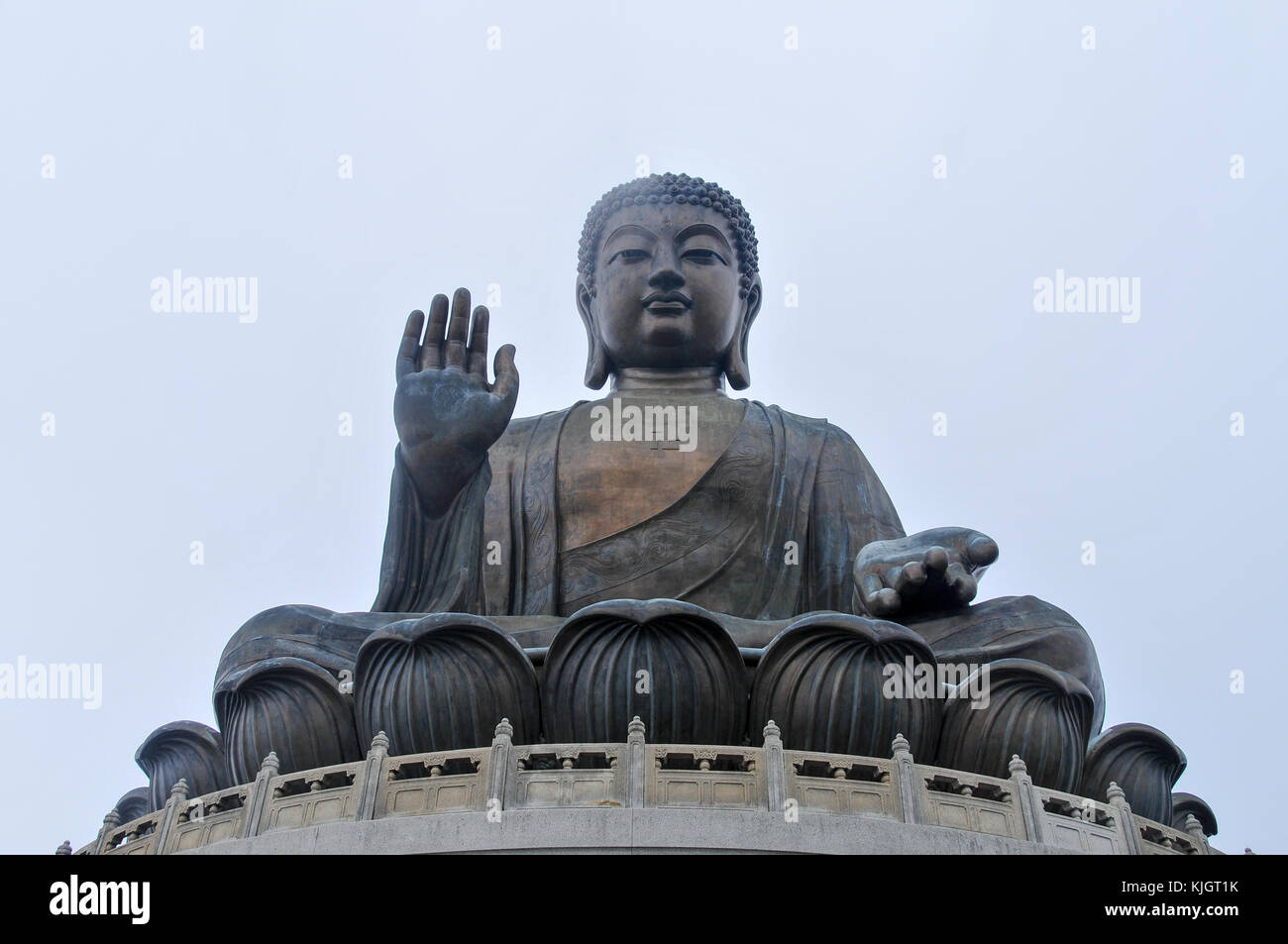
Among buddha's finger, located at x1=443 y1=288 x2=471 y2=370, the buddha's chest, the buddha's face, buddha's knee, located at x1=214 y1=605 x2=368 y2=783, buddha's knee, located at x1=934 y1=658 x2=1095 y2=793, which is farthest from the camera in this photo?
the buddha's face

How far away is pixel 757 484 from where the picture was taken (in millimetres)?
12555

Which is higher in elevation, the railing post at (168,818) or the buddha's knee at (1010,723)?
the buddha's knee at (1010,723)

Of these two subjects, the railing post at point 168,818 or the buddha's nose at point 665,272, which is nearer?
the railing post at point 168,818

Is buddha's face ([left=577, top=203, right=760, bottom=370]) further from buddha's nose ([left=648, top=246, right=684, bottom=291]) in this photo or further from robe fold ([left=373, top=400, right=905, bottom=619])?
robe fold ([left=373, top=400, right=905, bottom=619])

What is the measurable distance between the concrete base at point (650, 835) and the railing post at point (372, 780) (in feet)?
0.27

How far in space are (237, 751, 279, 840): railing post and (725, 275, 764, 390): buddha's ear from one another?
5942 millimetres

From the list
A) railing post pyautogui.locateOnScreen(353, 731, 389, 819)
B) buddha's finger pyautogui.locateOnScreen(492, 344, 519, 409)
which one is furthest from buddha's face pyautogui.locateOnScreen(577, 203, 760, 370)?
railing post pyautogui.locateOnScreen(353, 731, 389, 819)

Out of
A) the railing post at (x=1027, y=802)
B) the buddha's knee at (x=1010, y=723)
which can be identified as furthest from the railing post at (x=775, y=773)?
the buddha's knee at (x=1010, y=723)

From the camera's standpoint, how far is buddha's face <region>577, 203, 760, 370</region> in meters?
13.5

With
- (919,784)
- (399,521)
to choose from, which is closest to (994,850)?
(919,784)

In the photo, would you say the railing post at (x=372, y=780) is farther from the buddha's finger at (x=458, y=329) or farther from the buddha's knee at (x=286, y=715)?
the buddha's finger at (x=458, y=329)

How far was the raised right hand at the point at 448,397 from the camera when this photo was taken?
11258 mm

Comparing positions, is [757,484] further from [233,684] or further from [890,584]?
[233,684]

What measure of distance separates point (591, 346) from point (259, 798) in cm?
621
